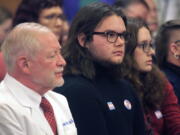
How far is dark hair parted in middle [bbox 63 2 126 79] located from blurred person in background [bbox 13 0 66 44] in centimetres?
166

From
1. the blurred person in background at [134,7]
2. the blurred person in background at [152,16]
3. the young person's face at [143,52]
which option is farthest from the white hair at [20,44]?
the blurred person in background at [152,16]

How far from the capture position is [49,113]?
164 inches

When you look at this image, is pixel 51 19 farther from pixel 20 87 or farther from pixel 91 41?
pixel 20 87

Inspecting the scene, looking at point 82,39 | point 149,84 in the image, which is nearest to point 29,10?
point 149,84

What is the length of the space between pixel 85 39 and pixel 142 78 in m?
0.95

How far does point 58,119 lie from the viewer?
13.8ft

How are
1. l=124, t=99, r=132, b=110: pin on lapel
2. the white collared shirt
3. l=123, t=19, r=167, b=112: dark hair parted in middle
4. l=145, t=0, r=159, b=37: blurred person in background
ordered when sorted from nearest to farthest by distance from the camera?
the white collared shirt → l=124, t=99, r=132, b=110: pin on lapel → l=123, t=19, r=167, b=112: dark hair parted in middle → l=145, t=0, r=159, b=37: blurred person in background

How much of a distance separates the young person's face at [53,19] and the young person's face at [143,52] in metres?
1.30

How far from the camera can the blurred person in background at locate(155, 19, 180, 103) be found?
6191mm

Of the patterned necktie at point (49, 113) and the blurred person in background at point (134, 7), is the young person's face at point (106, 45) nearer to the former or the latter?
the patterned necktie at point (49, 113)

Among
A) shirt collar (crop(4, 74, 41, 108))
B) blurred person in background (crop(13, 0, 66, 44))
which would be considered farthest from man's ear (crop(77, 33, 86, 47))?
blurred person in background (crop(13, 0, 66, 44))

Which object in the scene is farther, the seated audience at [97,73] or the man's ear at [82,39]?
the man's ear at [82,39]

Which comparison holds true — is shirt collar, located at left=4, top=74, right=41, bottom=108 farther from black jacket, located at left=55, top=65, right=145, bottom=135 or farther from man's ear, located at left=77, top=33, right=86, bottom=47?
man's ear, located at left=77, top=33, right=86, bottom=47

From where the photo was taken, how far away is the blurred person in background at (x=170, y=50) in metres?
6.19
